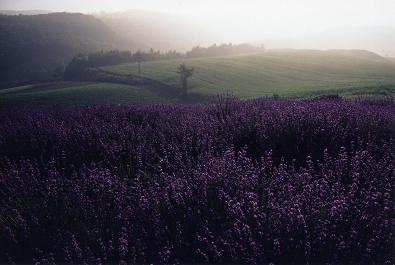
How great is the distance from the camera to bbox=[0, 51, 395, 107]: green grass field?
30.5 m

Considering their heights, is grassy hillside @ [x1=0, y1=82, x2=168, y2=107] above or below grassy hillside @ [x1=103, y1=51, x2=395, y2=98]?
below

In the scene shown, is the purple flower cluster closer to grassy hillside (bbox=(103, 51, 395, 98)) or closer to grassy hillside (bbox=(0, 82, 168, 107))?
grassy hillside (bbox=(0, 82, 168, 107))

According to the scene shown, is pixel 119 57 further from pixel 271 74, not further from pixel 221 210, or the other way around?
pixel 221 210

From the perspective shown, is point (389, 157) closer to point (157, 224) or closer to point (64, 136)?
point (157, 224)

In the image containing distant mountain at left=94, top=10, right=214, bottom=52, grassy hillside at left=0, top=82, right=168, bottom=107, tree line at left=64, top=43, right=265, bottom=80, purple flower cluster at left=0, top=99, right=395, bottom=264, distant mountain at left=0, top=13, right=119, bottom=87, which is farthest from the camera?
distant mountain at left=94, top=10, right=214, bottom=52

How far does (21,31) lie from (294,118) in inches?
4730

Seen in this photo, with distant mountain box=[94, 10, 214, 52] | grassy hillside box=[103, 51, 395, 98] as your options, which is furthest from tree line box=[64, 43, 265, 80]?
distant mountain box=[94, 10, 214, 52]

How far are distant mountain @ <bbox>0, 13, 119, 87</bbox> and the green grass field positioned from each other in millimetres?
46269

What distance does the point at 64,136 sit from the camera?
4.92 m

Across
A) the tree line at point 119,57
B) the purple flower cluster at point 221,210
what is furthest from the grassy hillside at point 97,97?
the purple flower cluster at point 221,210

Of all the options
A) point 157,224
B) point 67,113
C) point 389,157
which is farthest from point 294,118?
point 67,113

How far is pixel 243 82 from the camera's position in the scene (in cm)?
3778

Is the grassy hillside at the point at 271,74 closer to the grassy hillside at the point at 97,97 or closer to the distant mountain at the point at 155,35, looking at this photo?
the grassy hillside at the point at 97,97

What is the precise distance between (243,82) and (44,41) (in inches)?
3531
